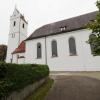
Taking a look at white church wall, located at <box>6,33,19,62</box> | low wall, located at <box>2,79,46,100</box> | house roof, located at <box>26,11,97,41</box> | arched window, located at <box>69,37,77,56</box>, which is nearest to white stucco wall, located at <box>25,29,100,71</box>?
arched window, located at <box>69,37,77,56</box>

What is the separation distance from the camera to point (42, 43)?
89.2 ft

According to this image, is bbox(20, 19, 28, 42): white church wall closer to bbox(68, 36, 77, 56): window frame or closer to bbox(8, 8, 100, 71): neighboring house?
bbox(8, 8, 100, 71): neighboring house

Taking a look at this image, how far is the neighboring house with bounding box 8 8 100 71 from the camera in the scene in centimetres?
2216

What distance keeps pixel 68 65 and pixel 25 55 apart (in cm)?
1052

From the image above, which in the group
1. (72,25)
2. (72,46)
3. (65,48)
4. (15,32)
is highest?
(15,32)

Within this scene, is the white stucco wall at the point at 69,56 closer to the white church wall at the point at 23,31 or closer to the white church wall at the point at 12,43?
the white church wall at the point at 12,43

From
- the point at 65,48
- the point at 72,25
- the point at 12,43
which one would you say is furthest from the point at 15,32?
the point at 65,48

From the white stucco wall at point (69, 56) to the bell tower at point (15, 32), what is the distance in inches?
405

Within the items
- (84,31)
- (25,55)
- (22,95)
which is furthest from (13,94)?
(25,55)

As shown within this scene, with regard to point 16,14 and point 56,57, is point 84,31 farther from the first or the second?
point 16,14

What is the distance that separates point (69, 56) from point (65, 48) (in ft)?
5.72

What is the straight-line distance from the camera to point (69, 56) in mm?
23750

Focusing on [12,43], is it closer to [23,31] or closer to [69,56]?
[23,31]

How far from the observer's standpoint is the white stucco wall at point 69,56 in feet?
71.3
